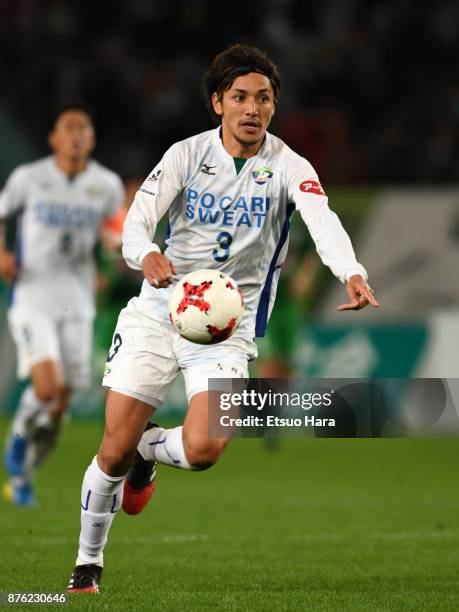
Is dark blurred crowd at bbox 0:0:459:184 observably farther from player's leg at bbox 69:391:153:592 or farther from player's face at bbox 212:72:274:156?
player's leg at bbox 69:391:153:592

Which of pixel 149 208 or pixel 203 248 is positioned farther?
pixel 203 248

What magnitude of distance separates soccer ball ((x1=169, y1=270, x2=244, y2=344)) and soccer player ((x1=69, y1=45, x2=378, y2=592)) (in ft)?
1.09

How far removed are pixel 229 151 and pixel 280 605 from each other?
1888 mm

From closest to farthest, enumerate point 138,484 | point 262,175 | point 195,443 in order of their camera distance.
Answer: point 195,443 < point 262,175 < point 138,484

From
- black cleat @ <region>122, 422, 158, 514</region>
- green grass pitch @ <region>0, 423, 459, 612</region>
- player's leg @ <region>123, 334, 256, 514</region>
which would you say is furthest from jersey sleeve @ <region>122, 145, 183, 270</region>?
green grass pitch @ <region>0, 423, 459, 612</region>

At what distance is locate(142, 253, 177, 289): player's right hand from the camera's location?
4.64 m

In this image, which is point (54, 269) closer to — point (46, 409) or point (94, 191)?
point (94, 191)

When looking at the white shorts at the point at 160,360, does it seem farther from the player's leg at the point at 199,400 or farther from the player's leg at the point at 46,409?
the player's leg at the point at 46,409

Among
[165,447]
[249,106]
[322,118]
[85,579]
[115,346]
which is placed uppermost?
[249,106]

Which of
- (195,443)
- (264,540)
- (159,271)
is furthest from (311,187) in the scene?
(264,540)

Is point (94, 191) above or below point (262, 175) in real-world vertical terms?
below

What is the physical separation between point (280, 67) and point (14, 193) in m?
10.1

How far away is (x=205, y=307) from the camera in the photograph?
15.4 ft

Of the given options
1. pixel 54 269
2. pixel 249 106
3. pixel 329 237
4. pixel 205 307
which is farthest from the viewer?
pixel 54 269
